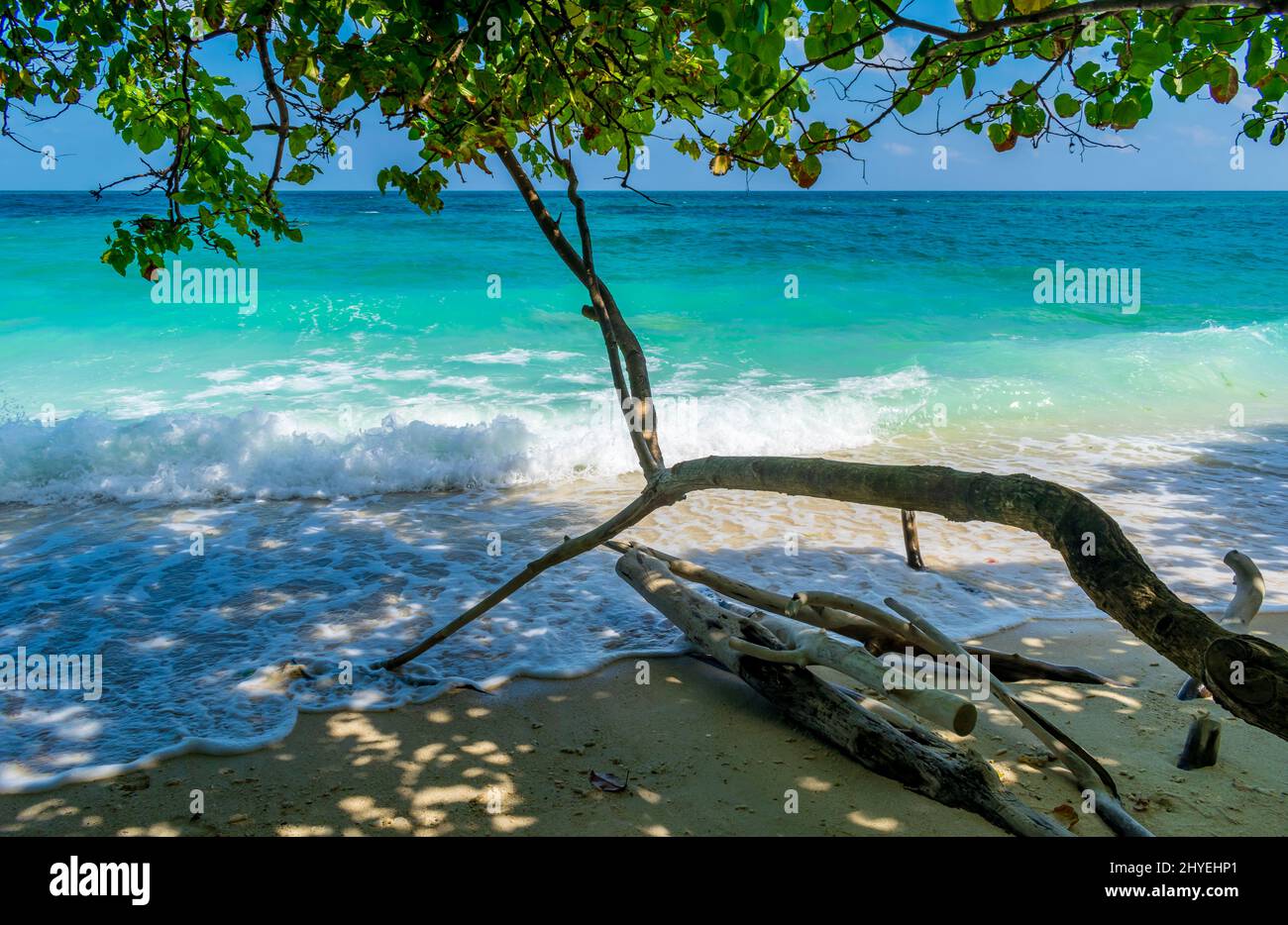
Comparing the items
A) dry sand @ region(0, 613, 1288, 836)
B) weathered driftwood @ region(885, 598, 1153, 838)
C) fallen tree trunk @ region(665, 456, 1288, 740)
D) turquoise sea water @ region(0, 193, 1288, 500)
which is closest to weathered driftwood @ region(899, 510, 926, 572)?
dry sand @ region(0, 613, 1288, 836)

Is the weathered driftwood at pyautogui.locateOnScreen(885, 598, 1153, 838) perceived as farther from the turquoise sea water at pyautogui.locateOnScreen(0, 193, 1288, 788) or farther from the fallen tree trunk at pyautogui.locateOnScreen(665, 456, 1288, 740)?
the turquoise sea water at pyautogui.locateOnScreen(0, 193, 1288, 788)

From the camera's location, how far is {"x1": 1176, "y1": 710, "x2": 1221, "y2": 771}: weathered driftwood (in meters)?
3.65

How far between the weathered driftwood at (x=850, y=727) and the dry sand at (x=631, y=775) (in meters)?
0.09

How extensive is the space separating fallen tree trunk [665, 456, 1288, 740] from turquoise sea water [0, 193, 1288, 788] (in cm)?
299

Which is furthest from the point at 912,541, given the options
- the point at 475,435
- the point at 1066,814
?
the point at 475,435

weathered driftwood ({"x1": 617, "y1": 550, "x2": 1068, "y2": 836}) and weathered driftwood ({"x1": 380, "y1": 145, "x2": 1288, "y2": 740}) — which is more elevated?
weathered driftwood ({"x1": 380, "y1": 145, "x2": 1288, "y2": 740})

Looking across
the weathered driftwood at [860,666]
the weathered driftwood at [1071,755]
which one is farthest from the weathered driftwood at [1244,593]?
the weathered driftwood at [860,666]

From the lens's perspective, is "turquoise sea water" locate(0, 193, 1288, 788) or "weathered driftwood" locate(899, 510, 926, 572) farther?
"weathered driftwood" locate(899, 510, 926, 572)

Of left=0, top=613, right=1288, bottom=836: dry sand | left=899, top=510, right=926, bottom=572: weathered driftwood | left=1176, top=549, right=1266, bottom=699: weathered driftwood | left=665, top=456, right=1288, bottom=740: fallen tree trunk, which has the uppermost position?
left=665, top=456, right=1288, bottom=740: fallen tree trunk

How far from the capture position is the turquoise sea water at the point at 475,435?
5305mm

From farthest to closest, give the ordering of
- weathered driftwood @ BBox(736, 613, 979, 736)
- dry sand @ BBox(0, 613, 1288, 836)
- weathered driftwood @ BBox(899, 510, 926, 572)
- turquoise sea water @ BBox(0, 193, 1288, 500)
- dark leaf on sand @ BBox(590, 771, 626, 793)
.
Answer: turquoise sea water @ BBox(0, 193, 1288, 500), weathered driftwood @ BBox(899, 510, 926, 572), dark leaf on sand @ BBox(590, 771, 626, 793), dry sand @ BBox(0, 613, 1288, 836), weathered driftwood @ BBox(736, 613, 979, 736)

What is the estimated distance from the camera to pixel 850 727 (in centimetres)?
366

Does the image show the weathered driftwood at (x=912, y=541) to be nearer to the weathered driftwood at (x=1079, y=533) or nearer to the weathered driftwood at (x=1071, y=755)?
the weathered driftwood at (x=1071, y=755)
